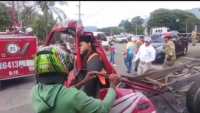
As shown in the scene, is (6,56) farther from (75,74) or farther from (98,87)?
(98,87)

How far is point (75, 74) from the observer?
298 cm

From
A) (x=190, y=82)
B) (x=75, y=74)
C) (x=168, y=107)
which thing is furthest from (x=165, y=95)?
(x=75, y=74)

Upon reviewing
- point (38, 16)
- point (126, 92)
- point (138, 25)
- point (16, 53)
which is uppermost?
point (138, 25)

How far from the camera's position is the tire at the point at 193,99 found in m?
3.36

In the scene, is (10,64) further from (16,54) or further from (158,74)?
(158,74)

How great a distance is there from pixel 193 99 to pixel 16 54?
5.85 m

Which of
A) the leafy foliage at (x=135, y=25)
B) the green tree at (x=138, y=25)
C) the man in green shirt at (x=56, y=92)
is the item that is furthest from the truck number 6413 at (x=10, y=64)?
the green tree at (x=138, y=25)

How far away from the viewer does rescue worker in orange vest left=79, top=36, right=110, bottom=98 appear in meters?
2.66

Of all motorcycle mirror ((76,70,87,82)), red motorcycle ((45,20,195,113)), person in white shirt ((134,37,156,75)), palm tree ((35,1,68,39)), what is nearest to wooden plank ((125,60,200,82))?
red motorcycle ((45,20,195,113))

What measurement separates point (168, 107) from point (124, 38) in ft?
126

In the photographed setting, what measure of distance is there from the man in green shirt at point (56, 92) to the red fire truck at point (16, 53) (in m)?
5.93

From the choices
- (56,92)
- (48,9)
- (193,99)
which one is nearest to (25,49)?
(193,99)

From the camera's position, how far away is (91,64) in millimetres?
2727

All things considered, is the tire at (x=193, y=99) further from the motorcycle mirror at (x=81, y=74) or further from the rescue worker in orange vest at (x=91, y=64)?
the motorcycle mirror at (x=81, y=74)
